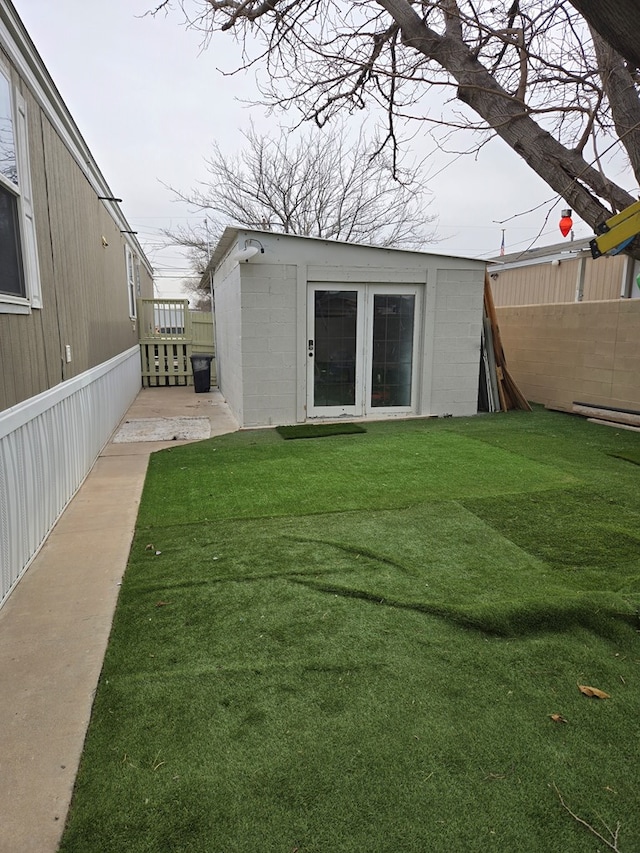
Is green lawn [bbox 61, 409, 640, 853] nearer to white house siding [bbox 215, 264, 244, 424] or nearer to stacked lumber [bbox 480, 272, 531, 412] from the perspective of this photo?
white house siding [bbox 215, 264, 244, 424]

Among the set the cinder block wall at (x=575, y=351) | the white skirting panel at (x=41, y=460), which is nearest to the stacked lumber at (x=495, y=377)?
the cinder block wall at (x=575, y=351)

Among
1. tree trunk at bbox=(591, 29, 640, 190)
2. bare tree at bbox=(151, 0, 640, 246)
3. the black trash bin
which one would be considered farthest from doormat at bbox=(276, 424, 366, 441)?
the black trash bin

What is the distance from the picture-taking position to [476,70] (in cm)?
323

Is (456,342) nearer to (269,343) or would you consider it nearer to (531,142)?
(269,343)

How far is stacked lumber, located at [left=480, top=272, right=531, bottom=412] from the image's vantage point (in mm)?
7988

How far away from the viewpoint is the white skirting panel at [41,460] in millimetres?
2709

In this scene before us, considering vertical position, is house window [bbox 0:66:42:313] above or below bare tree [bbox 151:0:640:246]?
below

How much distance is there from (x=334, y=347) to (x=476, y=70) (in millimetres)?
4176

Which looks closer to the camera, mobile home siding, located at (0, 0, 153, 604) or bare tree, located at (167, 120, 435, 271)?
mobile home siding, located at (0, 0, 153, 604)

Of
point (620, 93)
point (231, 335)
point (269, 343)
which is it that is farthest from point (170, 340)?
point (620, 93)

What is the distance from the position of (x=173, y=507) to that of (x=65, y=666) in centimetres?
183

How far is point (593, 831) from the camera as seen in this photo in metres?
1.34

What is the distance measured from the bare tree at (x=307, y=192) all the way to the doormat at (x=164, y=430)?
38.5 ft

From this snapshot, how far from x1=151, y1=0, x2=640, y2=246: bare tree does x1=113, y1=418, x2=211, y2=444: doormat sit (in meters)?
Result: 3.77
